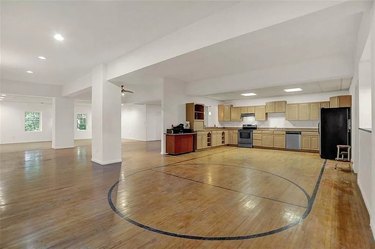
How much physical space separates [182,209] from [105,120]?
3.99 meters

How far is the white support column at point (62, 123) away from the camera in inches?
362

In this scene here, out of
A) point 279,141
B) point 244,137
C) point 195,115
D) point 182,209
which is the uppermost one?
point 195,115

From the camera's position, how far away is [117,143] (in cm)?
596

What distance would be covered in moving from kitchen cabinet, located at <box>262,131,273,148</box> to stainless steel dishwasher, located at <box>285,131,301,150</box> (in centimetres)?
65

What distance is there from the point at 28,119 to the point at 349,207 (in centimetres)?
1516

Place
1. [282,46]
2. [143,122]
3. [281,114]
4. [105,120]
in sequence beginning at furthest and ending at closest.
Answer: [143,122] < [281,114] < [105,120] < [282,46]

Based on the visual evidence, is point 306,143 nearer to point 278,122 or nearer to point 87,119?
point 278,122

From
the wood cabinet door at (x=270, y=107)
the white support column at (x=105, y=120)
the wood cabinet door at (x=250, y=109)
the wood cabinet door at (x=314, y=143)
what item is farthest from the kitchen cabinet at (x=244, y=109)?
the white support column at (x=105, y=120)

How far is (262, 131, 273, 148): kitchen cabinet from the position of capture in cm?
858

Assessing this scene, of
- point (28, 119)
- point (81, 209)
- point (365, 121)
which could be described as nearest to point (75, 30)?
point (81, 209)

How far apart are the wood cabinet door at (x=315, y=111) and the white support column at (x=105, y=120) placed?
24.8ft

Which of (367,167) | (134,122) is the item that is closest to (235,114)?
(134,122)

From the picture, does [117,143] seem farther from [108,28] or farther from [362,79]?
[362,79]

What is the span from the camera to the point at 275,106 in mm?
8820
